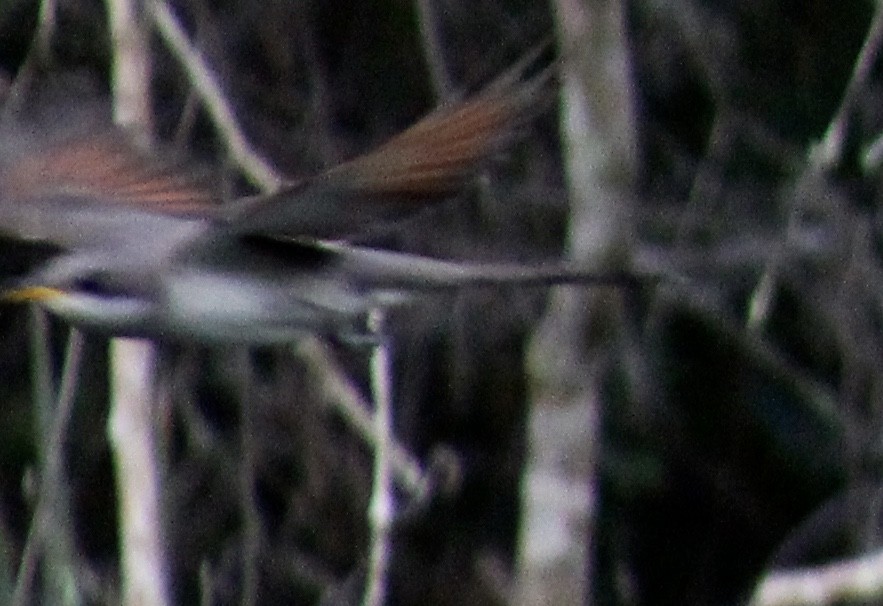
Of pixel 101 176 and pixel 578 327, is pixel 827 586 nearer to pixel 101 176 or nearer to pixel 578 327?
pixel 578 327

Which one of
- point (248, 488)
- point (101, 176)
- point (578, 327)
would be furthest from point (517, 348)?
point (101, 176)

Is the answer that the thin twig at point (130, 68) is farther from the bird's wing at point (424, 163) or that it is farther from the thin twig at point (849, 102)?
the thin twig at point (849, 102)

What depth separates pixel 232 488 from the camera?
118 inches

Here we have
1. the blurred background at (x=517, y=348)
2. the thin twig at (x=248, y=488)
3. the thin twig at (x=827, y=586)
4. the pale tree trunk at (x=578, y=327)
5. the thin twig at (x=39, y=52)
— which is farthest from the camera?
the blurred background at (x=517, y=348)

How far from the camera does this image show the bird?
1.17 m

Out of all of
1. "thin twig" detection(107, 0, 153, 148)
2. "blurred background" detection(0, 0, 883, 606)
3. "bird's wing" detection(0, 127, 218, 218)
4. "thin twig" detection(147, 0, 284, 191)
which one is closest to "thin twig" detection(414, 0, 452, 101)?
"blurred background" detection(0, 0, 883, 606)

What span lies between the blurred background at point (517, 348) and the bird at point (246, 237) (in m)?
0.75

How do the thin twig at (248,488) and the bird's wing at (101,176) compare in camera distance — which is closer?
the bird's wing at (101,176)

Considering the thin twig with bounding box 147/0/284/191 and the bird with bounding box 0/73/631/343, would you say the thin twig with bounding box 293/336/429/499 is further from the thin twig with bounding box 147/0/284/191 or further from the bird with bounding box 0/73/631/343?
the bird with bounding box 0/73/631/343

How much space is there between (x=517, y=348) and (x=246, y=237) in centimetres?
Answer: 162

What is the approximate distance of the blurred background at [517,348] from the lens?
2.60 meters

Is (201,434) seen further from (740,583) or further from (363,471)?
(740,583)

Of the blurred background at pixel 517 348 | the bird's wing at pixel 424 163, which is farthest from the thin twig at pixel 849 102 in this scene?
the bird's wing at pixel 424 163

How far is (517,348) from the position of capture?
2.86m
